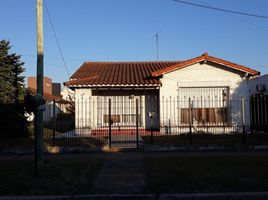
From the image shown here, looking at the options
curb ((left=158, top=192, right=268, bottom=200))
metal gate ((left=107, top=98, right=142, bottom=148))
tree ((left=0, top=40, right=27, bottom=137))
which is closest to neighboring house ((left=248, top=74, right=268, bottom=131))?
metal gate ((left=107, top=98, right=142, bottom=148))

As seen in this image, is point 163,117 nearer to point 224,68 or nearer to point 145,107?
point 145,107

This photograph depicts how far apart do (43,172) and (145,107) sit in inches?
396

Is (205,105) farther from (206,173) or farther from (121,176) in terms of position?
(121,176)

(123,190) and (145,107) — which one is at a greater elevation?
(145,107)

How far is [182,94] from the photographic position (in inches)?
689

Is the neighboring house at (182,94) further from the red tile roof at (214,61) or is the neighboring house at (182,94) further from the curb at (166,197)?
the curb at (166,197)

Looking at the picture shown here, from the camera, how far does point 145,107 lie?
60.1 feet

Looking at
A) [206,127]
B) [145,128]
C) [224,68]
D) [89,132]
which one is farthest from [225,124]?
[89,132]

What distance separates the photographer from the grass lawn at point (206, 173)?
7.37 metres

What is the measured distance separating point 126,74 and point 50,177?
1153cm

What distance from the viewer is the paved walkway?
24.2 feet

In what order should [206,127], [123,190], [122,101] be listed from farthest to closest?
1. [122,101]
2. [206,127]
3. [123,190]

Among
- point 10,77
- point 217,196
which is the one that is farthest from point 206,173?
point 10,77

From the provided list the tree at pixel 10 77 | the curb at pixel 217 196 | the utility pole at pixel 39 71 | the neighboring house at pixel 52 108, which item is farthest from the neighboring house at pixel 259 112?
the tree at pixel 10 77
